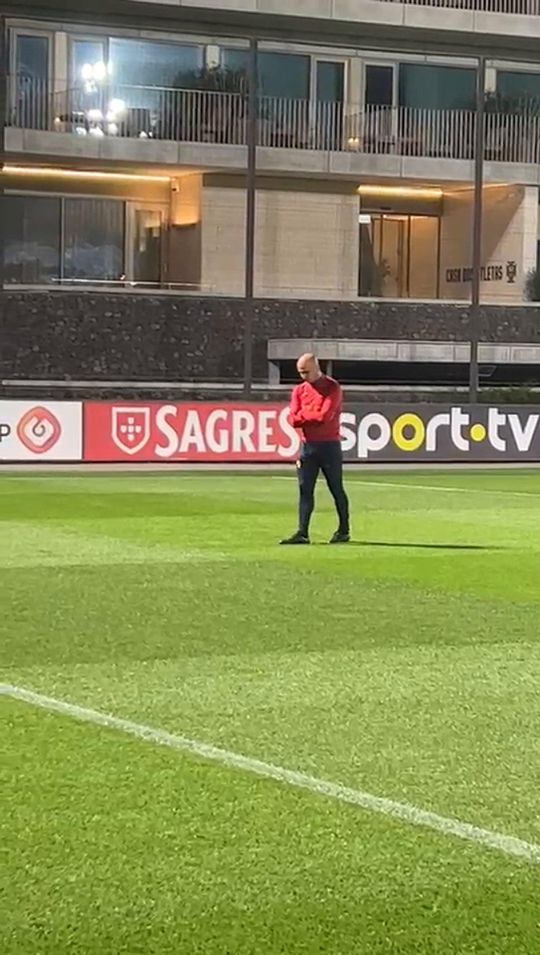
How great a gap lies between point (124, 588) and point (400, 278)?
121 feet

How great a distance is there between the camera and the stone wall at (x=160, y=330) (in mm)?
43125

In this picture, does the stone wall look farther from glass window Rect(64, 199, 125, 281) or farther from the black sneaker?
the black sneaker

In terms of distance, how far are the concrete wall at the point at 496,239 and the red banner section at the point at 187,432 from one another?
18.7 meters

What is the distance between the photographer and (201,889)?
19.1 feet

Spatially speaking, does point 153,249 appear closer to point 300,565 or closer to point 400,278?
point 400,278

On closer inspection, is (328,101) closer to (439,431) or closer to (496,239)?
(496,239)

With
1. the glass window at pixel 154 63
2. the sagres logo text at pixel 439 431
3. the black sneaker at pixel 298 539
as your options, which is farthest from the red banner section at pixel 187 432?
the glass window at pixel 154 63

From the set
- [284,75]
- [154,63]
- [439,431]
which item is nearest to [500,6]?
[284,75]

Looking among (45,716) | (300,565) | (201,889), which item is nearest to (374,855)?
(201,889)

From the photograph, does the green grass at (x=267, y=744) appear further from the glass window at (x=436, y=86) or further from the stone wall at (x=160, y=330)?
the glass window at (x=436, y=86)

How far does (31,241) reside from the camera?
44688 millimetres

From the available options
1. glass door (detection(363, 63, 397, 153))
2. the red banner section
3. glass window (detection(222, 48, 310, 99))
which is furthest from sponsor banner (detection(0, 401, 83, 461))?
glass door (detection(363, 63, 397, 153))

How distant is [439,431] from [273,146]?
15.2 meters

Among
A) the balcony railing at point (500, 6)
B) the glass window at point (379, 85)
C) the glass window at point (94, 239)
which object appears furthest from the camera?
the glass window at point (379, 85)
